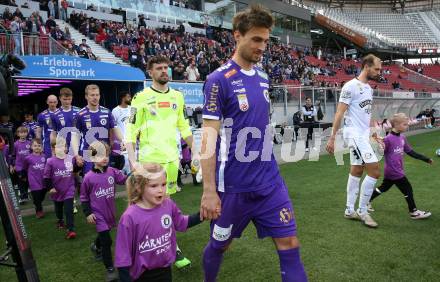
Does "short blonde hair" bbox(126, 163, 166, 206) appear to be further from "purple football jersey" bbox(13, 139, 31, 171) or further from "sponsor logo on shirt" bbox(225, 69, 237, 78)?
"purple football jersey" bbox(13, 139, 31, 171)

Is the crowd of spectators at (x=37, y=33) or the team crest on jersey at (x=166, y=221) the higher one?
the crowd of spectators at (x=37, y=33)

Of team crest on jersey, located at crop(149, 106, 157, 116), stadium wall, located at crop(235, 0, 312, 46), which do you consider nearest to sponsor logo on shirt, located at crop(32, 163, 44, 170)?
team crest on jersey, located at crop(149, 106, 157, 116)

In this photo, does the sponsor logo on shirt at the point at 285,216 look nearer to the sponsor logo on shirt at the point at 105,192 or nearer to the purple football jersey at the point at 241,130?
the purple football jersey at the point at 241,130

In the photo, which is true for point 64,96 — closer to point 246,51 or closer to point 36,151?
point 36,151

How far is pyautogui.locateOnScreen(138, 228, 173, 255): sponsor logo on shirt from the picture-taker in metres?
3.03

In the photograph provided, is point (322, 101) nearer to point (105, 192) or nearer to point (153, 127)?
point (153, 127)

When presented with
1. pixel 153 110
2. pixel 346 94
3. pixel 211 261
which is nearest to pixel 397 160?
pixel 346 94

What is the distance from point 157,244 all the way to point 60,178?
12.7 ft

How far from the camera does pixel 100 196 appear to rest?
14.9ft

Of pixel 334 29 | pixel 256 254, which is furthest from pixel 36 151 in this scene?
Answer: pixel 334 29

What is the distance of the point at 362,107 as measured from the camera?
19.4 feet

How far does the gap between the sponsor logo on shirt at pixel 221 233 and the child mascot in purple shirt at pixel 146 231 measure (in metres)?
0.34

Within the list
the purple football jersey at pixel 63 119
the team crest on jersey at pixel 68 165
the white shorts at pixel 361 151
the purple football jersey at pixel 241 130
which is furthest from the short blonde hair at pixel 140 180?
the purple football jersey at pixel 63 119

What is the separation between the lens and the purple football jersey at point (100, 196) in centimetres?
448
